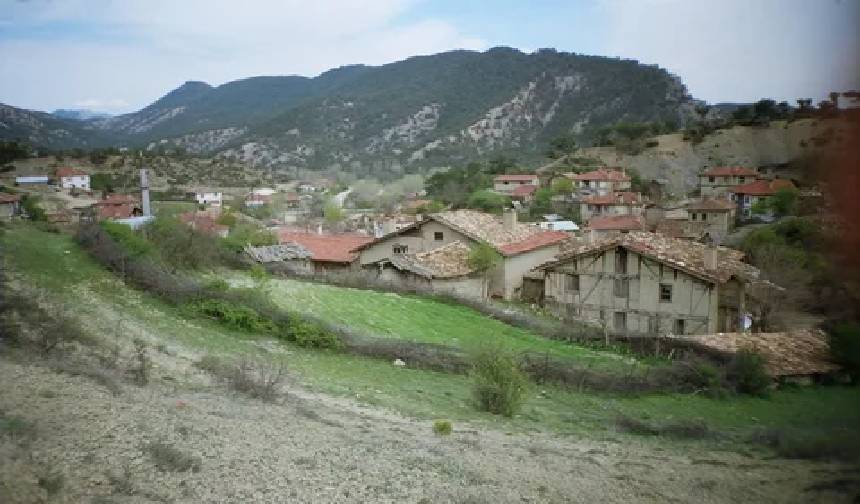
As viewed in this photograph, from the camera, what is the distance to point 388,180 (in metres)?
103

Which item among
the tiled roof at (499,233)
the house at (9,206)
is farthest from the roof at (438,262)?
the house at (9,206)

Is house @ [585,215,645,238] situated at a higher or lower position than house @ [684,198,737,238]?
lower

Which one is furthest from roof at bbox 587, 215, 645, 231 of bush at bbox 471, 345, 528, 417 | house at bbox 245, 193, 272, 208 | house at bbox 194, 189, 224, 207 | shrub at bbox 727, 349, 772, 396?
house at bbox 245, 193, 272, 208

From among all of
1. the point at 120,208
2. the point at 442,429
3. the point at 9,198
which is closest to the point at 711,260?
the point at 442,429

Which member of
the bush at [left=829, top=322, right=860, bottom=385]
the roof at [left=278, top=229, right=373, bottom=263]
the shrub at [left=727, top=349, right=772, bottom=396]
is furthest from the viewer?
the roof at [left=278, top=229, right=373, bottom=263]

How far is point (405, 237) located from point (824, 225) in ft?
99.3

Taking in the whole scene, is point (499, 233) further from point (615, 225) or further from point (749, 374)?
point (749, 374)

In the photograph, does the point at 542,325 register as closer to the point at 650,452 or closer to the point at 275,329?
the point at 275,329

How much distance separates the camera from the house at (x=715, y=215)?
42.6 meters

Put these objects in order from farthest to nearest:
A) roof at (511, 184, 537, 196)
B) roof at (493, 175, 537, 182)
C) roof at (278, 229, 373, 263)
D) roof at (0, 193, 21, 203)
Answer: roof at (493, 175, 537, 182) < roof at (511, 184, 537, 196) < roof at (278, 229, 373, 263) < roof at (0, 193, 21, 203)

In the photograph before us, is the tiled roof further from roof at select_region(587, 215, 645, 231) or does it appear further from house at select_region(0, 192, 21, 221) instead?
house at select_region(0, 192, 21, 221)

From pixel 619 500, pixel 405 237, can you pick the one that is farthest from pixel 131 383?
pixel 405 237

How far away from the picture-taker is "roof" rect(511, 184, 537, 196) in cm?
6569

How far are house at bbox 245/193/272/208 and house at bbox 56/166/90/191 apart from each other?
26.0 m
